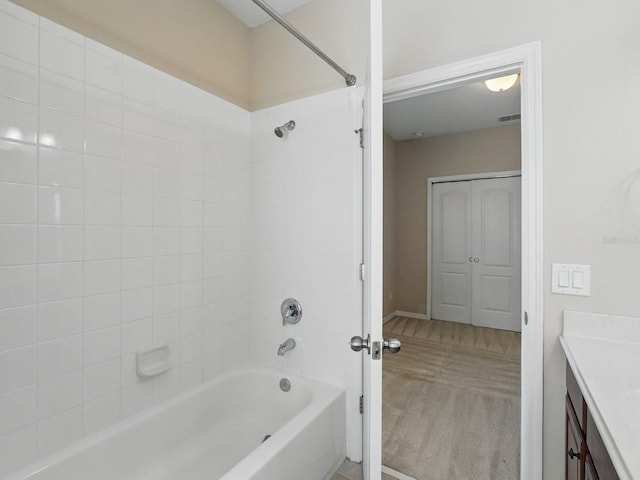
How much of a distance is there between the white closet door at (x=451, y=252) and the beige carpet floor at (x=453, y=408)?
68 cm

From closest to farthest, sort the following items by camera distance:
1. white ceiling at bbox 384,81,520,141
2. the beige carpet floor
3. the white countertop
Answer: the white countertop < the beige carpet floor < white ceiling at bbox 384,81,520,141

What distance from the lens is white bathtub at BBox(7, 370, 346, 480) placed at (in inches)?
50.6

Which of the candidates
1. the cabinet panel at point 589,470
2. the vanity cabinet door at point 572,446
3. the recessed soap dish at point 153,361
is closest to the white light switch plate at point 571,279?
the vanity cabinet door at point 572,446

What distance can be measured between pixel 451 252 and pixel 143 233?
13.2 feet

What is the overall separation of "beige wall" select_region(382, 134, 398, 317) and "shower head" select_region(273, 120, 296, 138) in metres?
2.68

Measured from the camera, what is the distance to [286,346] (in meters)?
1.96

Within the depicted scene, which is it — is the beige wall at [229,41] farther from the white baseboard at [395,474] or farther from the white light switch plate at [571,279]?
the white baseboard at [395,474]

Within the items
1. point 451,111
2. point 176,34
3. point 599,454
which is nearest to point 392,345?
point 599,454

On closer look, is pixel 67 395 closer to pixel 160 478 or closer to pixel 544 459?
pixel 160 478

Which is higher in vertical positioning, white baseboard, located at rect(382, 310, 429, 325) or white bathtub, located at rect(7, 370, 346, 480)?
white bathtub, located at rect(7, 370, 346, 480)

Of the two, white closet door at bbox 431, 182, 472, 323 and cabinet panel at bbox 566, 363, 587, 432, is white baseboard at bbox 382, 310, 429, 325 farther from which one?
cabinet panel at bbox 566, 363, 587, 432

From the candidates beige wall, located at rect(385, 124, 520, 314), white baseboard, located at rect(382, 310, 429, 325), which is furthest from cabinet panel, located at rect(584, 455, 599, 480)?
beige wall, located at rect(385, 124, 520, 314)

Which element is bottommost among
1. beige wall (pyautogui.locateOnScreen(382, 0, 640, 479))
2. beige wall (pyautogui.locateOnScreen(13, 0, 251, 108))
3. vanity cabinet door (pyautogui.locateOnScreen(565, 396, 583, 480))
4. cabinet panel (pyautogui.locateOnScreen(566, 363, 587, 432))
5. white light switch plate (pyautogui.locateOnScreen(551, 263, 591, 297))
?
vanity cabinet door (pyautogui.locateOnScreen(565, 396, 583, 480))

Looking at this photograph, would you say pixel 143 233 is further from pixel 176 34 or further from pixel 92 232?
pixel 176 34
